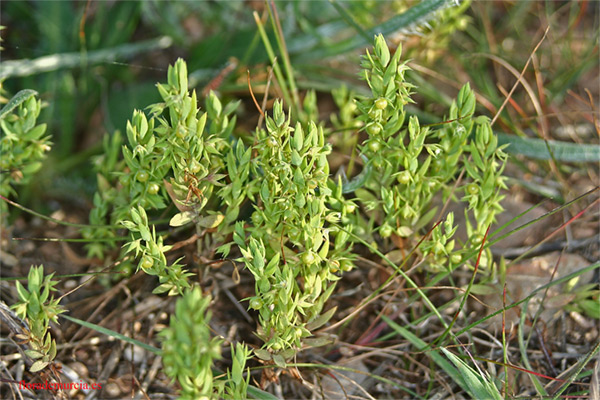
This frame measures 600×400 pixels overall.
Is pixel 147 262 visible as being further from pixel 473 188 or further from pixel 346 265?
pixel 473 188

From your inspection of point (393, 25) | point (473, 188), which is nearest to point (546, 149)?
point (473, 188)

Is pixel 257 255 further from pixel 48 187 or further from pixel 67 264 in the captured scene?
pixel 48 187

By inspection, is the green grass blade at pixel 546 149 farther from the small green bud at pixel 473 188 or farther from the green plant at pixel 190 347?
the green plant at pixel 190 347

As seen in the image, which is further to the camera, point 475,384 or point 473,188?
point 473,188

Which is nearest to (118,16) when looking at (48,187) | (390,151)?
(48,187)

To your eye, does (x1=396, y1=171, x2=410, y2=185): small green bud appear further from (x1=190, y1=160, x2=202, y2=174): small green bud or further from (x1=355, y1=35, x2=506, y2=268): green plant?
(x1=190, y1=160, x2=202, y2=174): small green bud
